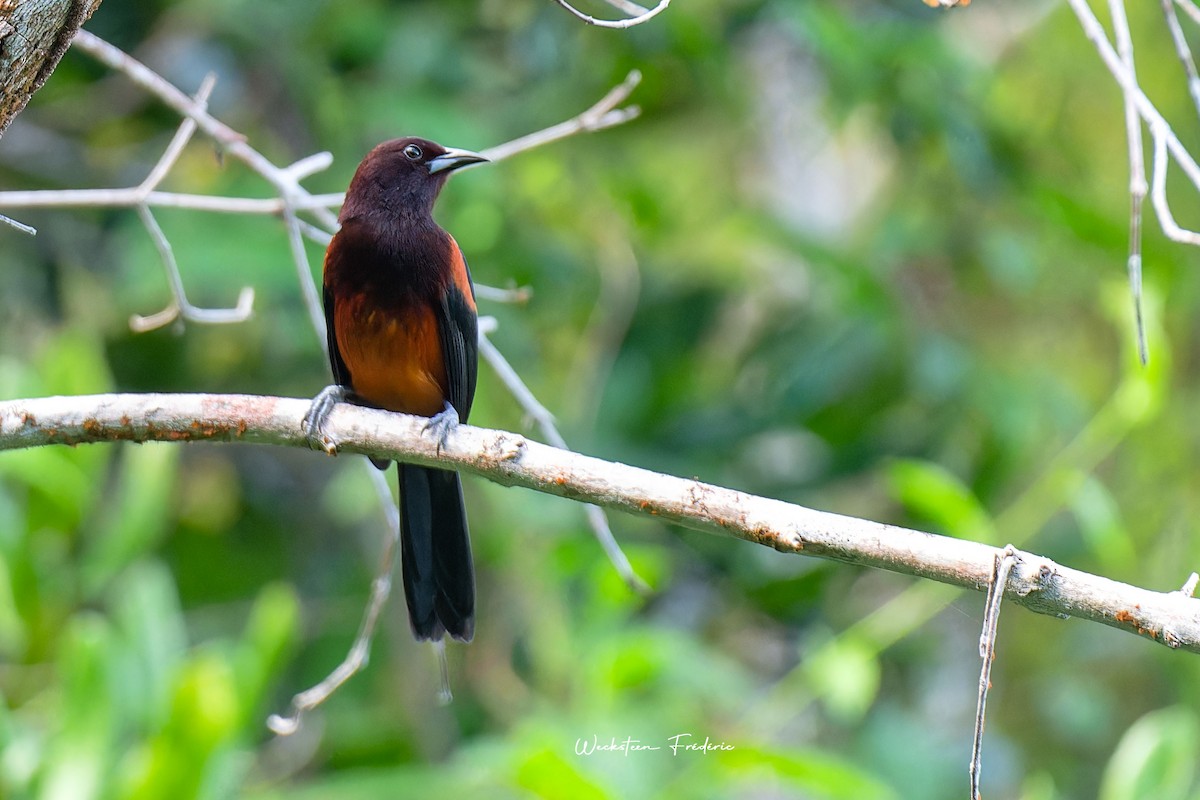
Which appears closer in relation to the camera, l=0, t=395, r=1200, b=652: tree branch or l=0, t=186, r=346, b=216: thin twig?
l=0, t=395, r=1200, b=652: tree branch

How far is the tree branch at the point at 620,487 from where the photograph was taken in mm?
1814

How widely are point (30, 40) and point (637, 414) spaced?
3.93 metres

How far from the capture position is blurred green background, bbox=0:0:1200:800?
4336mm

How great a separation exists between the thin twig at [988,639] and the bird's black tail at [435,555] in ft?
5.96

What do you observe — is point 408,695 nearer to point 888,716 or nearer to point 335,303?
point 888,716

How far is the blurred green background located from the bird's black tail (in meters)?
0.69

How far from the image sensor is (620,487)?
6.81 feet

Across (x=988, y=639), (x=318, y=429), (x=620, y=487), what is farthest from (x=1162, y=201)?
(x=318, y=429)

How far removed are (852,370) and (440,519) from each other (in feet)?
8.93

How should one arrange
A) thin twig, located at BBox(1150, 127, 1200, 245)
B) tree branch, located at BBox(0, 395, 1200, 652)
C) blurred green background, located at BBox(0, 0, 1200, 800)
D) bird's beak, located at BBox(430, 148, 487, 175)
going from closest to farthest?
1. tree branch, located at BBox(0, 395, 1200, 652)
2. thin twig, located at BBox(1150, 127, 1200, 245)
3. bird's beak, located at BBox(430, 148, 487, 175)
4. blurred green background, located at BBox(0, 0, 1200, 800)

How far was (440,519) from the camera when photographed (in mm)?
3471

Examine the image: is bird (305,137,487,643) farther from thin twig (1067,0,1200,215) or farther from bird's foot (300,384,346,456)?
thin twig (1067,0,1200,215)

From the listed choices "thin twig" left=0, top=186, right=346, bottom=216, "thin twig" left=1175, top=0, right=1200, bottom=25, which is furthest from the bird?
"thin twig" left=1175, top=0, right=1200, bottom=25

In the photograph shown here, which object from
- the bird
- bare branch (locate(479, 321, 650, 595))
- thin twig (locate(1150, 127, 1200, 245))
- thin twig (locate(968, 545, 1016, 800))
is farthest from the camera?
the bird
